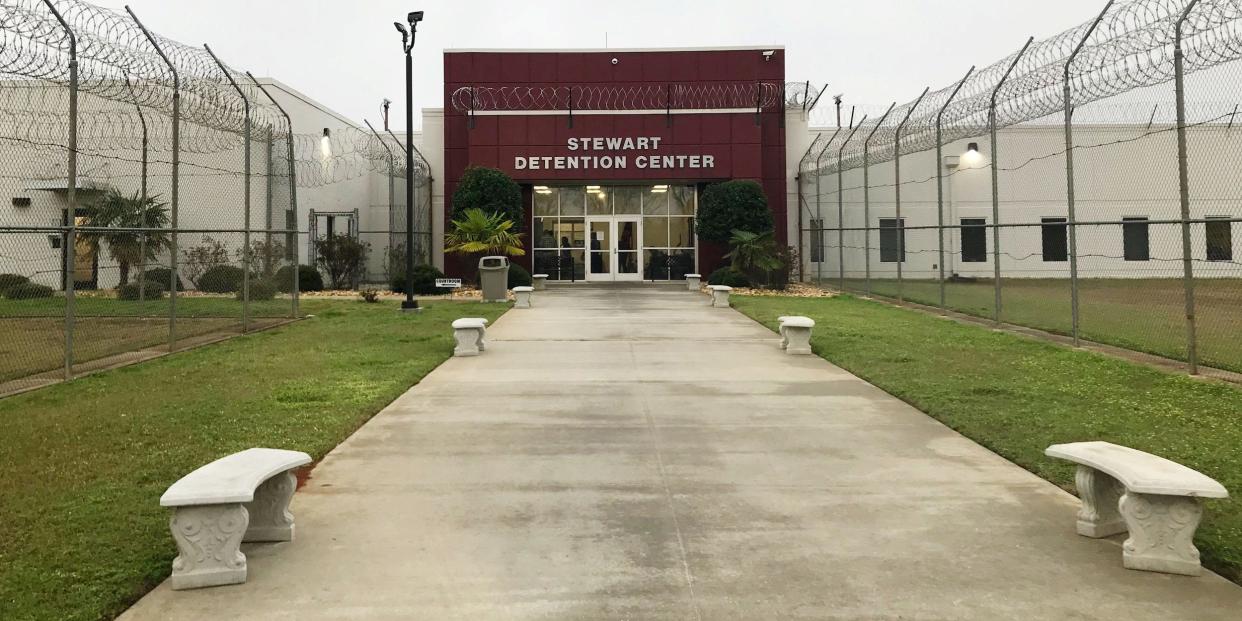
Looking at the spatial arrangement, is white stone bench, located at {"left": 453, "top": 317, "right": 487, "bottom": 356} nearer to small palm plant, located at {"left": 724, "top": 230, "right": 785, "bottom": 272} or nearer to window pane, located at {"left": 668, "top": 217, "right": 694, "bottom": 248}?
small palm plant, located at {"left": 724, "top": 230, "right": 785, "bottom": 272}

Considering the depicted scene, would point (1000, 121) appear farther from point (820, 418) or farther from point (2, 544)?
point (2, 544)

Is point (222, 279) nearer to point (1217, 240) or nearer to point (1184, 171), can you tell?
point (1184, 171)

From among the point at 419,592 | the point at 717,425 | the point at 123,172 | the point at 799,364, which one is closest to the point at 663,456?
the point at 717,425

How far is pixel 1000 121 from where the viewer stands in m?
15.5

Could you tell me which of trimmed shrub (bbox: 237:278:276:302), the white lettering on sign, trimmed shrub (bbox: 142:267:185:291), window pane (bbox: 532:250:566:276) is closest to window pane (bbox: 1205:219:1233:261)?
the white lettering on sign

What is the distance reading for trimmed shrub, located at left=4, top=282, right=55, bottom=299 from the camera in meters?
19.7

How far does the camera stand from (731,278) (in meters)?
27.4

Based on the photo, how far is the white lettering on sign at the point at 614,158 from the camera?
30344mm

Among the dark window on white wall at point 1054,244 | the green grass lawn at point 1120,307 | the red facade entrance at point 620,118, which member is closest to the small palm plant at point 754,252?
the green grass lawn at point 1120,307

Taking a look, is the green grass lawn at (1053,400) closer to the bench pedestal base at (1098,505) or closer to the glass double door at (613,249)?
the bench pedestal base at (1098,505)

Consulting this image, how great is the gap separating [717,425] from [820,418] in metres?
0.97

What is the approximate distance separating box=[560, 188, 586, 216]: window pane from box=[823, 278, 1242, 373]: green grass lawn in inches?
363

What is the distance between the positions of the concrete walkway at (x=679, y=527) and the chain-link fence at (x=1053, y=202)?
5737 millimetres

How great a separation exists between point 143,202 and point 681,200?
61.6 ft
